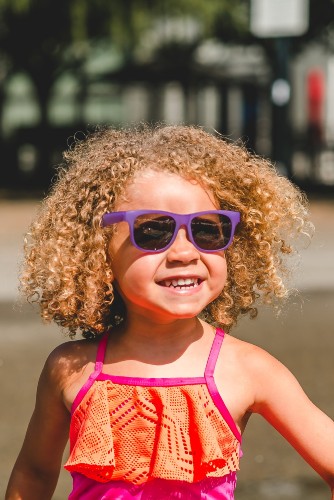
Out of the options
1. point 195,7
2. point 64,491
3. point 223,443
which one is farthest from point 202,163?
point 195,7

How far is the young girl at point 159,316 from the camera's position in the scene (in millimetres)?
2295

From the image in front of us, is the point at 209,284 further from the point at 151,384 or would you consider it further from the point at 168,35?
the point at 168,35

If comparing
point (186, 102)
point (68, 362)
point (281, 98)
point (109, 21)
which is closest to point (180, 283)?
point (68, 362)

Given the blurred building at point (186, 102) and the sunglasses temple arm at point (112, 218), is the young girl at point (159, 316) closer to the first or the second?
the sunglasses temple arm at point (112, 218)

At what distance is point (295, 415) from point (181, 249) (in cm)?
43

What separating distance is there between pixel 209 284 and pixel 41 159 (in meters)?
23.8

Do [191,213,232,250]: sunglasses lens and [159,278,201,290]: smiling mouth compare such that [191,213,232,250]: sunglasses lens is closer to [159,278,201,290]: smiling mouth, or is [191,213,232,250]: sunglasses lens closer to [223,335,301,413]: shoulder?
[159,278,201,290]: smiling mouth

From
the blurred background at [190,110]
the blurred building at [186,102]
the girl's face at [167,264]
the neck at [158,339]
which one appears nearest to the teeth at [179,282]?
the girl's face at [167,264]

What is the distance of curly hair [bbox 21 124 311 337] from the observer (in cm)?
243

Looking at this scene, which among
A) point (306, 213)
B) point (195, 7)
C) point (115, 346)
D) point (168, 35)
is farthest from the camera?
point (168, 35)

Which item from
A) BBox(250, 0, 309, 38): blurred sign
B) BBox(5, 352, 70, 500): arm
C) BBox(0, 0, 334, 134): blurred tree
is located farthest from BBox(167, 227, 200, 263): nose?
BBox(0, 0, 334, 134): blurred tree

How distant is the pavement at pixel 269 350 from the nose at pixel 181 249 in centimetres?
51

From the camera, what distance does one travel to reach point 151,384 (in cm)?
232

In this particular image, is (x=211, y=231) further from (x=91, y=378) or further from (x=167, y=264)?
(x=91, y=378)
